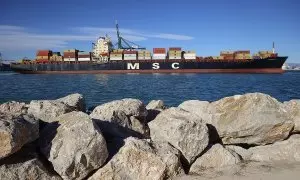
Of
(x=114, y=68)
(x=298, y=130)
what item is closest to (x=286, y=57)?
(x=114, y=68)

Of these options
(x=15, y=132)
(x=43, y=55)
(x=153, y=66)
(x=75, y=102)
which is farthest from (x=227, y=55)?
(x=15, y=132)

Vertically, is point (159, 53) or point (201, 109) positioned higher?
point (159, 53)

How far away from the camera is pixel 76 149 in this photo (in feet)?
16.9

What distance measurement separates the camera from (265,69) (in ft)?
213

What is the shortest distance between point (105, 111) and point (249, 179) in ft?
11.0

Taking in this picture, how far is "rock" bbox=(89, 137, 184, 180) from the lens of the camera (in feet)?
17.9

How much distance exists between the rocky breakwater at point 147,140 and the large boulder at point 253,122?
2 cm

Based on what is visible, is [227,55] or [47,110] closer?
[47,110]

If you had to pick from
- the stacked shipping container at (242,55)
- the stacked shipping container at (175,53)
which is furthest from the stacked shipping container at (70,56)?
the stacked shipping container at (242,55)

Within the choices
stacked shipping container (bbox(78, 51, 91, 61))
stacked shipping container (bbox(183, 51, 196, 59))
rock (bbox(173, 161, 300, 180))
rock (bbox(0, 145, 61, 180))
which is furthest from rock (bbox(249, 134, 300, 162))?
stacked shipping container (bbox(78, 51, 91, 61))

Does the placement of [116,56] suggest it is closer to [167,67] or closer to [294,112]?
[167,67]

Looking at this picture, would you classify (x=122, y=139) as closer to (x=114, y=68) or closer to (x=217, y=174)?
(x=217, y=174)

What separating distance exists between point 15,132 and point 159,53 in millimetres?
68527

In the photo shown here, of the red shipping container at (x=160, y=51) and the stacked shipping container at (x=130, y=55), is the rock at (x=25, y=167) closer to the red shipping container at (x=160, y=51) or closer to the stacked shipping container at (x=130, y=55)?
the stacked shipping container at (x=130, y=55)
